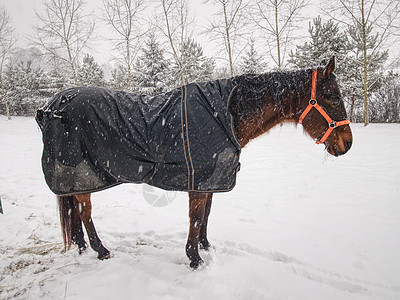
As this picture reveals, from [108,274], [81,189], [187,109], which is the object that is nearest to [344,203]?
[187,109]

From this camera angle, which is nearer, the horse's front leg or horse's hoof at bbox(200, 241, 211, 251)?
the horse's front leg

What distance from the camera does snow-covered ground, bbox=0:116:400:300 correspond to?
180 centimetres

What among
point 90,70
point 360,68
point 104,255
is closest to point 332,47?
point 360,68

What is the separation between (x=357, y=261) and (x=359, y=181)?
103 inches

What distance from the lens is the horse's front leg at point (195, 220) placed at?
2.02 m

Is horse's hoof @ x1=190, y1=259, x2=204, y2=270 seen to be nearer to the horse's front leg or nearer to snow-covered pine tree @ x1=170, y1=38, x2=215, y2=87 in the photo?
the horse's front leg

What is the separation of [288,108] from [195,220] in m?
1.51

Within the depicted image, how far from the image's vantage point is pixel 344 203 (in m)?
3.33

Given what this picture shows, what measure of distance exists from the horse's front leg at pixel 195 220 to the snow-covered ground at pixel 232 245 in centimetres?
13

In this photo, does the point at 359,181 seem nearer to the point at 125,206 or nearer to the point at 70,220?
the point at 125,206

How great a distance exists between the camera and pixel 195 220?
206cm

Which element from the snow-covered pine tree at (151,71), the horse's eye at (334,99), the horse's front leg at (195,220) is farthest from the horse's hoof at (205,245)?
the snow-covered pine tree at (151,71)

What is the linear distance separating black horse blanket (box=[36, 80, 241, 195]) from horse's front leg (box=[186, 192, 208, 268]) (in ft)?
A: 0.57

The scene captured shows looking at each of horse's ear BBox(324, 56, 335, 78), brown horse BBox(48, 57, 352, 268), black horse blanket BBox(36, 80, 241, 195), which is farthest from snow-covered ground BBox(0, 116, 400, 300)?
black horse blanket BBox(36, 80, 241, 195)
